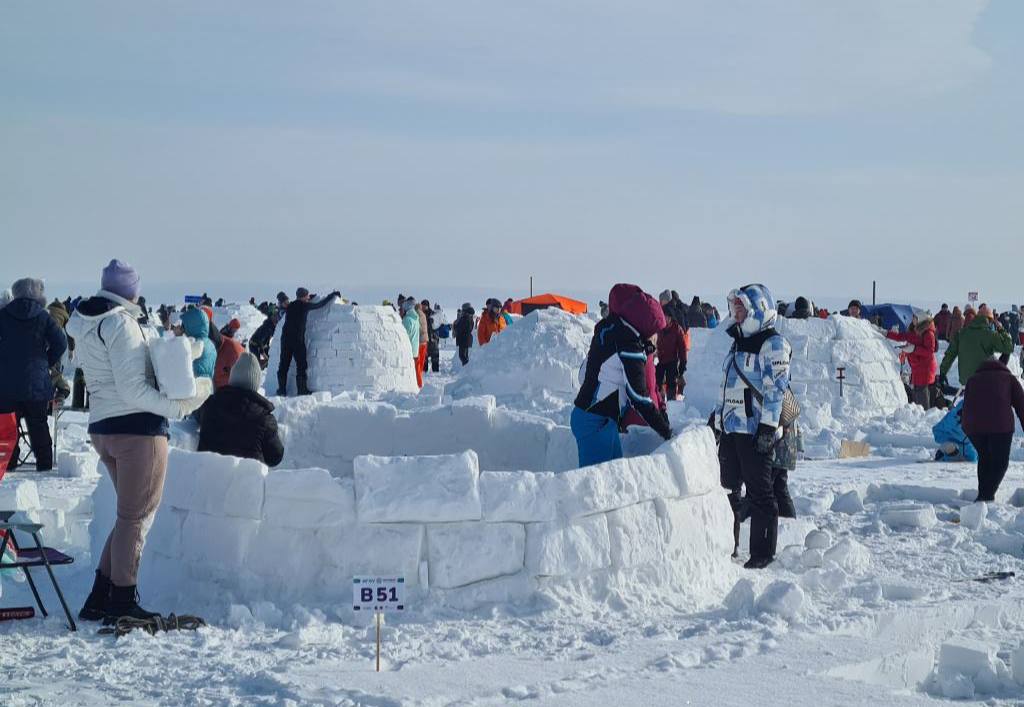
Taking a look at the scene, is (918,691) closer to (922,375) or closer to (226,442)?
(226,442)

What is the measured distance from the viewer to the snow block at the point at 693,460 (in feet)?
20.2

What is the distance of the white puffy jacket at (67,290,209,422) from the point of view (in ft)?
16.7

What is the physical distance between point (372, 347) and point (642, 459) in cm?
1025

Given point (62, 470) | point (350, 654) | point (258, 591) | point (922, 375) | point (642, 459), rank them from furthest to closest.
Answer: point (922, 375), point (62, 470), point (642, 459), point (258, 591), point (350, 654)

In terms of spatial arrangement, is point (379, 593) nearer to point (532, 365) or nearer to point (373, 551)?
point (373, 551)

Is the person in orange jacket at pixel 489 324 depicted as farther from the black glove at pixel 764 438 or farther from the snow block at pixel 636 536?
the snow block at pixel 636 536

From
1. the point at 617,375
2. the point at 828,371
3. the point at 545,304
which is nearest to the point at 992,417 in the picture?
the point at 617,375

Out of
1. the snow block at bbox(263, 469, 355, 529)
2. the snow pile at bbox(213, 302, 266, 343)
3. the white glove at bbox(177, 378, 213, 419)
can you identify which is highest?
the snow pile at bbox(213, 302, 266, 343)

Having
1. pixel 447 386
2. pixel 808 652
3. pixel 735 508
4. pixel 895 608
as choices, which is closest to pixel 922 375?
pixel 447 386

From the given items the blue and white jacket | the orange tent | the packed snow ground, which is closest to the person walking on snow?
the packed snow ground

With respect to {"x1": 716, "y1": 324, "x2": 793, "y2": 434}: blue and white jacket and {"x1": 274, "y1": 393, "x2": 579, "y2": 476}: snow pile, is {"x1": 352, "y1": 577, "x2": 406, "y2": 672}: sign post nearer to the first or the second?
{"x1": 716, "y1": 324, "x2": 793, "y2": 434}: blue and white jacket

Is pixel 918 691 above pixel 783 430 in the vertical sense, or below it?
below

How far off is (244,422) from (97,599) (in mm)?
1159

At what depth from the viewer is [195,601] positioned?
18.5ft
